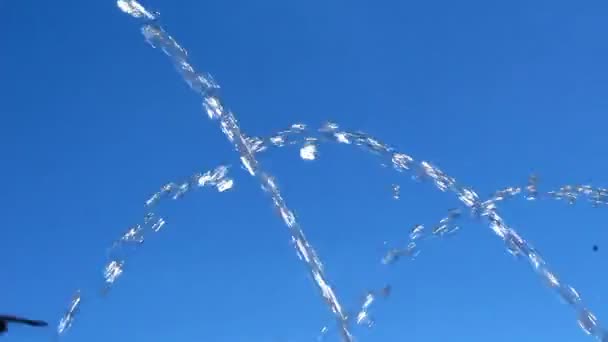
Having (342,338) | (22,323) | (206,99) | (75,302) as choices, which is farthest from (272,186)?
(22,323)

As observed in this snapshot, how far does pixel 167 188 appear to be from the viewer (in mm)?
26438

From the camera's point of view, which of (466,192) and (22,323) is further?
(466,192)

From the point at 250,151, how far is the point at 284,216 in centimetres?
245

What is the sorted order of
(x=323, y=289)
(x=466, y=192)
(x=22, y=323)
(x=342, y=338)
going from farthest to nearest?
(x=466, y=192) → (x=323, y=289) → (x=342, y=338) → (x=22, y=323)

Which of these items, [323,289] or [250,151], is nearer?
[323,289]

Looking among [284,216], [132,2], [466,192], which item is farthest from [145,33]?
[466,192]

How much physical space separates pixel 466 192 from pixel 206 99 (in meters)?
8.54

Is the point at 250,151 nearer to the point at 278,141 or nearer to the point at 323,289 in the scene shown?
the point at 278,141

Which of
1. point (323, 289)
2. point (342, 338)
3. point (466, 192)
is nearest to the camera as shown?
point (342, 338)

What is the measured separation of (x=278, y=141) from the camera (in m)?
26.1

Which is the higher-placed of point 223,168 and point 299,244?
point 223,168

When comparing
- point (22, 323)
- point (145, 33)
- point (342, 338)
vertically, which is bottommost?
point (22, 323)

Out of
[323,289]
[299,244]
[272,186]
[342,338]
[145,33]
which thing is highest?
[145,33]

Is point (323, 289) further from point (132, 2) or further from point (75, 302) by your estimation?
point (132, 2)
